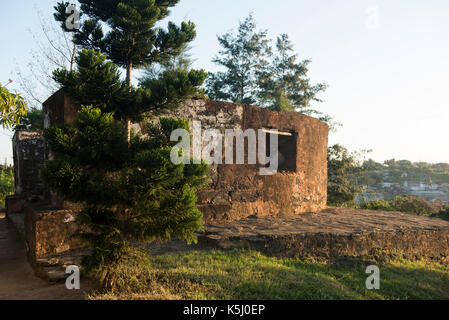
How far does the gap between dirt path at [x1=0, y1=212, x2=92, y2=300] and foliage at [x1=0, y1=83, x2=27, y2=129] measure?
1724mm

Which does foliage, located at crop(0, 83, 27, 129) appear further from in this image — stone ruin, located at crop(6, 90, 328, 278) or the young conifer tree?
the young conifer tree

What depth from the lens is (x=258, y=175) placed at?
5.69m

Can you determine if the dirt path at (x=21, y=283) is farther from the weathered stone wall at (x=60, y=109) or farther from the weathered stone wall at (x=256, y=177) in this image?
the weathered stone wall at (x=256, y=177)

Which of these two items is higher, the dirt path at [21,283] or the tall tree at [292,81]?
the tall tree at [292,81]

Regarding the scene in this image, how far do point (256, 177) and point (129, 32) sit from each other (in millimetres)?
3089

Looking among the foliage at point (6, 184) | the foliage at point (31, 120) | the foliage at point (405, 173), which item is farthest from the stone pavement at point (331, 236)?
the foliage at point (405, 173)

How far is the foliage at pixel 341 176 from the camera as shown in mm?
11383

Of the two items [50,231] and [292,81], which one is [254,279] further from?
[292,81]

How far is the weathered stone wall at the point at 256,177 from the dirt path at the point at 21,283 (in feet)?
7.87

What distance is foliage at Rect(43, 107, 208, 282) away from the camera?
268 cm

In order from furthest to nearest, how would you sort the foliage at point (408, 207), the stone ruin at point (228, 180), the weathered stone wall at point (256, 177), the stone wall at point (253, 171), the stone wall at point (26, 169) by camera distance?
the foliage at point (408, 207), the stone wall at point (26, 169), the weathered stone wall at point (256, 177), the stone wall at point (253, 171), the stone ruin at point (228, 180)

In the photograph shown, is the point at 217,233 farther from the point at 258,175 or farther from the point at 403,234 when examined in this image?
Result: the point at 403,234
